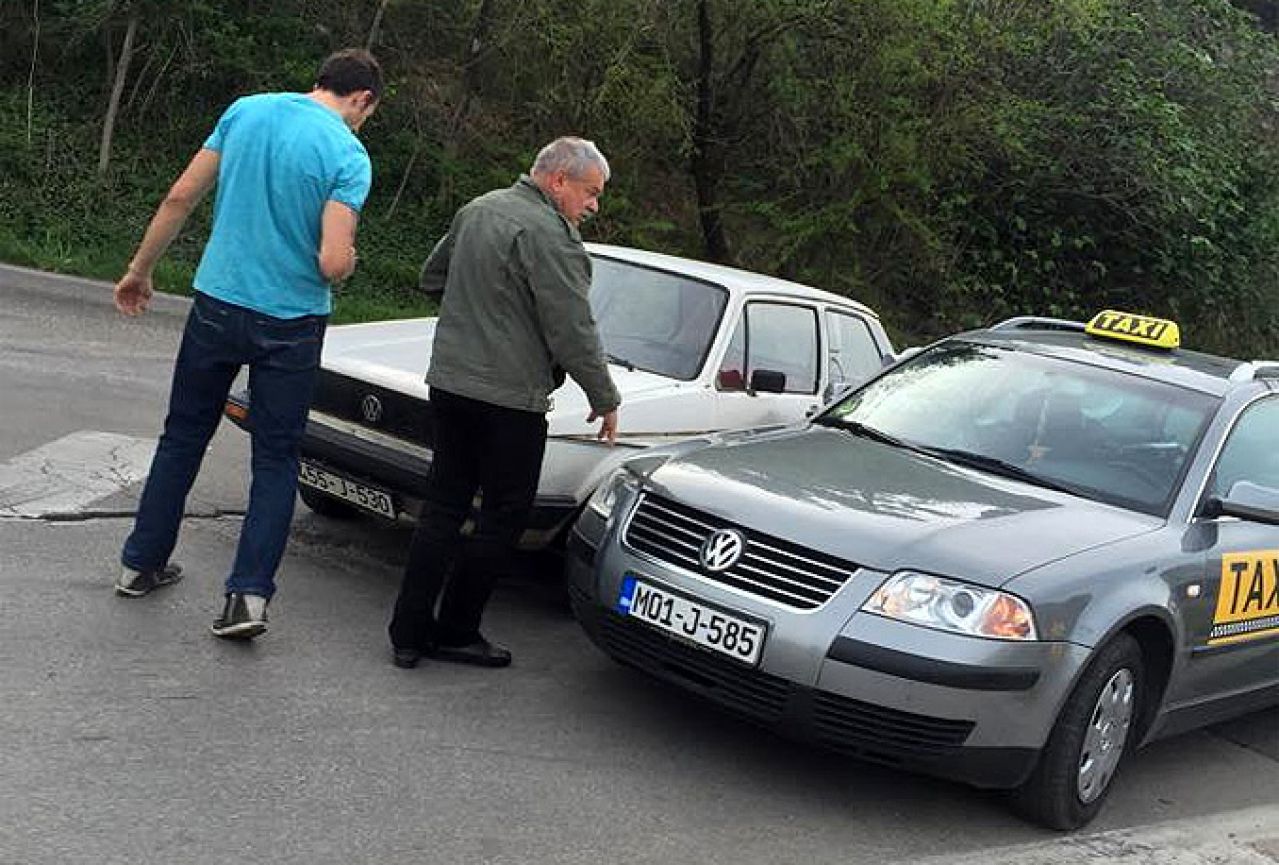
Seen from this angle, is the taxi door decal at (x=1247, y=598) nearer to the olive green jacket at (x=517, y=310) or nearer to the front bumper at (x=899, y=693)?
the front bumper at (x=899, y=693)

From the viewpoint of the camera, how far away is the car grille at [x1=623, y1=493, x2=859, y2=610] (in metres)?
4.55

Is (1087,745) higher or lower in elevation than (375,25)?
lower

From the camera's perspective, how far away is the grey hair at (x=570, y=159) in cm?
511

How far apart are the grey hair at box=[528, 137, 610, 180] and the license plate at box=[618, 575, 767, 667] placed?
4.57 ft

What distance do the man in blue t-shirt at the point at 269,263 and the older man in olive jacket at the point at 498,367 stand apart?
432mm

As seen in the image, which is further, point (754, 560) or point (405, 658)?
point (405, 658)

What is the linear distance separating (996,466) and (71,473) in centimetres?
420

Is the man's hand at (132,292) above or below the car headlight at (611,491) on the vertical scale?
above

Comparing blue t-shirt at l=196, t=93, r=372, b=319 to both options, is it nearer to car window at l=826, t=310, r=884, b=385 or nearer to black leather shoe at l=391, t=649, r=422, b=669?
black leather shoe at l=391, t=649, r=422, b=669

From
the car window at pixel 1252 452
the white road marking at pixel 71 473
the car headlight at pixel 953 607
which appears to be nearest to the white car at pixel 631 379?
the white road marking at pixel 71 473

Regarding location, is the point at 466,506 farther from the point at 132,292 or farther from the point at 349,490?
the point at 132,292

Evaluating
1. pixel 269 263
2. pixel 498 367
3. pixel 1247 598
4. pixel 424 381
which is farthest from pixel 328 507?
pixel 1247 598

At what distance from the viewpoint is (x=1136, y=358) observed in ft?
20.0

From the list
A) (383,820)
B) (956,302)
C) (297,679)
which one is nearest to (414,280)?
(956,302)
